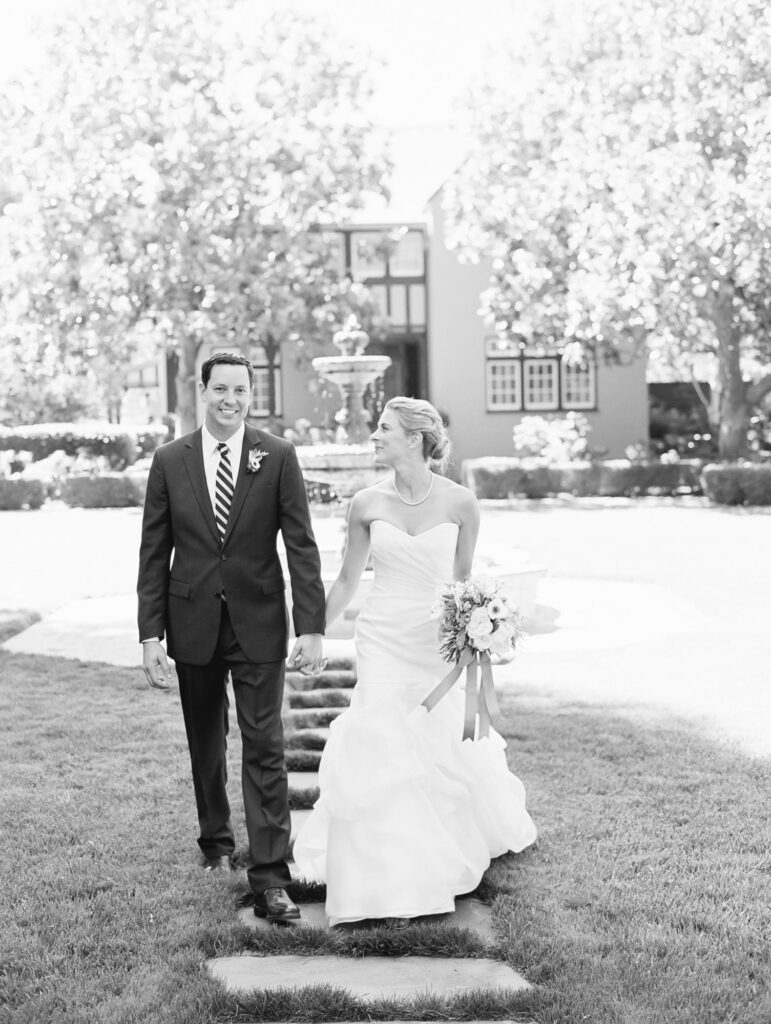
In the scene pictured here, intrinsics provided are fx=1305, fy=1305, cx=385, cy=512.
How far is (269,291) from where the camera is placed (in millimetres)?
28312

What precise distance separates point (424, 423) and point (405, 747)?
1.26m

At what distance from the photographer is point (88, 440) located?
3186 centimetres

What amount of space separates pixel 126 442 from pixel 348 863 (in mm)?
27964

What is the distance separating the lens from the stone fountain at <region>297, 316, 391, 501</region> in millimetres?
13000

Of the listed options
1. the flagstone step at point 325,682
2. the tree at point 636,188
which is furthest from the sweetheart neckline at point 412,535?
the tree at point 636,188

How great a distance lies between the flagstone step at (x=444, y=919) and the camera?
455 cm

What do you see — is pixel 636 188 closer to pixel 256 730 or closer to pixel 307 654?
pixel 307 654

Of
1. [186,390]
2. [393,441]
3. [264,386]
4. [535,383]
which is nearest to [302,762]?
[393,441]

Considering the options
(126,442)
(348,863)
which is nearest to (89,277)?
(126,442)

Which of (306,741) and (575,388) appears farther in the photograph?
(575,388)

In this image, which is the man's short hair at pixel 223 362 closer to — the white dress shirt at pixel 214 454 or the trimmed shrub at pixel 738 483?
the white dress shirt at pixel 214 454

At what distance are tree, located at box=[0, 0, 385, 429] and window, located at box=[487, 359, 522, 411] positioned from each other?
337 inches

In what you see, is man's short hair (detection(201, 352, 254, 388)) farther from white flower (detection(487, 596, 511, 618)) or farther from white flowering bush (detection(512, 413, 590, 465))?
white flowering bush (detection(512, 413, 590, 465))

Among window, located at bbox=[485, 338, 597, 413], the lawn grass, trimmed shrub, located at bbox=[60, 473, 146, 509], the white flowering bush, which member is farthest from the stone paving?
window, located at bbox=[485, 338, 597, 413]
